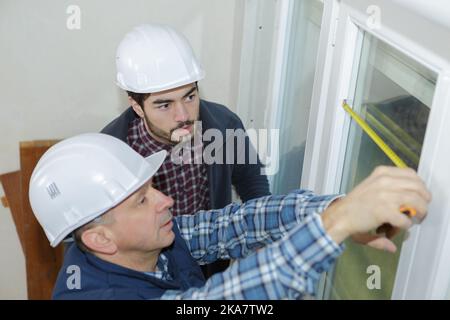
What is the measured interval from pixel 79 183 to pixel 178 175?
725 mm

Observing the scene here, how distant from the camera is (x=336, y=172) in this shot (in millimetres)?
1353

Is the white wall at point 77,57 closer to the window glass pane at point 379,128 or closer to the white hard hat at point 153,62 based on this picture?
the white hard hat at point 153,62

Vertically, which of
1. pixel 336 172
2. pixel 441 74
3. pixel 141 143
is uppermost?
Answer: pixel 441 74

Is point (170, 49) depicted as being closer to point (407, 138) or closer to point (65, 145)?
point (65, 145)

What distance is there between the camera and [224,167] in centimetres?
181

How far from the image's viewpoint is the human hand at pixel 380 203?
29.9 inches

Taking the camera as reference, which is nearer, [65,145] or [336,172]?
[65,145]

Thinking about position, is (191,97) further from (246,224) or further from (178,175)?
(246,224)

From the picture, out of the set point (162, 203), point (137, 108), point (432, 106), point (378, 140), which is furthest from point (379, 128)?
point (137, 108)

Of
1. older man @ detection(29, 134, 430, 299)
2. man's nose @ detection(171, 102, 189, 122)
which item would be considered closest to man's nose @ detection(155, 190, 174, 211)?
older man @ detection(29, 134, 430, 299)

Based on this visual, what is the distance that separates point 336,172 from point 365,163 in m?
0.12

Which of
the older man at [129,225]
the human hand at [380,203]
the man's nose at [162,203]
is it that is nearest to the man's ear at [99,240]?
the older man at [129,225]

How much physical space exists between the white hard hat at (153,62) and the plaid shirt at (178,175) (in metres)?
0.19

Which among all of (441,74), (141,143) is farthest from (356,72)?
(141,143)
